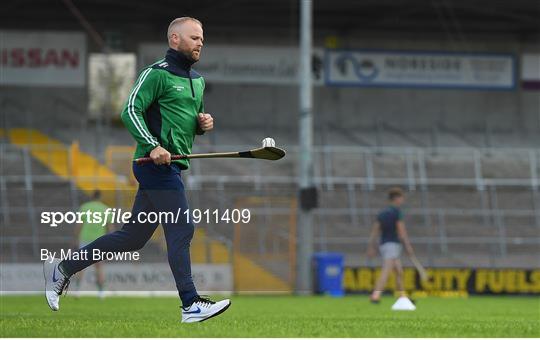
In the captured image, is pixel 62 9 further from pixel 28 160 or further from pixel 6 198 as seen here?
pixel 6 198

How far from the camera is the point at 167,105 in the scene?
9.48m

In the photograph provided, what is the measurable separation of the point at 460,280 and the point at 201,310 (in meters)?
19.1

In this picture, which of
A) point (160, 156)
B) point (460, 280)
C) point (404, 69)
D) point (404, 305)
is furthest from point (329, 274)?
point (160, 156)

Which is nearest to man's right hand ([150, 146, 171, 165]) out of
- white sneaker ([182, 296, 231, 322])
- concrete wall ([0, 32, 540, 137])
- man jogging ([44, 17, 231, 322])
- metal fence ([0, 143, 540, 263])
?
man jogging ([44, 17, 231, 322])

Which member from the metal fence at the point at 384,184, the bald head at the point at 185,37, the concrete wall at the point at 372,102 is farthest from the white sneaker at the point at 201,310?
the concrete wall at the point at 372,102

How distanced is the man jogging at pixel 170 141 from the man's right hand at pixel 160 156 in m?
0.09

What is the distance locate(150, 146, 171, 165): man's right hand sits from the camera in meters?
9.14

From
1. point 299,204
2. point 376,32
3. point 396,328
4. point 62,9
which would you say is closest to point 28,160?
point 62,9

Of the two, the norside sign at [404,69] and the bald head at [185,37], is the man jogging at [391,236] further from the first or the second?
the norside sign at [404,69]

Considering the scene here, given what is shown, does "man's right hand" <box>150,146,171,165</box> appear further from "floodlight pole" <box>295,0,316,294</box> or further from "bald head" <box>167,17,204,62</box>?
"floodlight pole" <box>295,0,316,294</box>

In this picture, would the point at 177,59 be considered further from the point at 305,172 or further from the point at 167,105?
the point at 305,172

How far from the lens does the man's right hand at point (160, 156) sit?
9.14 m

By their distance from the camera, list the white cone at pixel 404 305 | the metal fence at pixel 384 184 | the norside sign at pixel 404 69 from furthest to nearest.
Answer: the norside sign at pixel 404 69, the metal fence at pixel 384 184, the white cone at pixel 404 305

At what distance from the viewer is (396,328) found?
9.55 m
